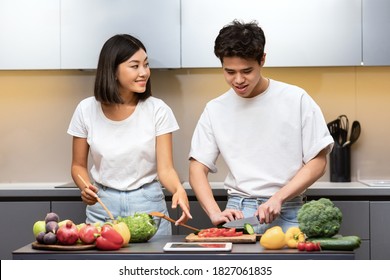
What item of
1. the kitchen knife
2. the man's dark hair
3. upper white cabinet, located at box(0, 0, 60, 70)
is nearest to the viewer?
the kitchen knife

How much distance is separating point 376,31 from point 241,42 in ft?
4.93

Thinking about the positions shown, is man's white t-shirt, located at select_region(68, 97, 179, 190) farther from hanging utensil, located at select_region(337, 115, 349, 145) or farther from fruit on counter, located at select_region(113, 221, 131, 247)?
hanging utensil, located at select_region(337, 115, 349, 145)

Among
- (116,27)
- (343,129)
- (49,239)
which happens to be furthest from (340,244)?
(116,27)

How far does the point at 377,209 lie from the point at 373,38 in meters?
0.94

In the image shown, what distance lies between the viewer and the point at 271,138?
3.12 metres

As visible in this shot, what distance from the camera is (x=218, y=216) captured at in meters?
2.94

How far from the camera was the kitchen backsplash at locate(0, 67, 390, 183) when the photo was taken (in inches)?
180

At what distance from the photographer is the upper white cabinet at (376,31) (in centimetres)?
418

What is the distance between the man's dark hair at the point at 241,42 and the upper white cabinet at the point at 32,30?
160cm

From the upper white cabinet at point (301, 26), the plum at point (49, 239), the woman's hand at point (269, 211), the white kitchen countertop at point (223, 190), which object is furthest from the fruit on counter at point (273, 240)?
the upper white cabinet at point (301, 26)

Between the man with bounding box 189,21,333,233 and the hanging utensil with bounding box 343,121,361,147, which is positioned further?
the hanging utensil with bounding box 343,121,361,147

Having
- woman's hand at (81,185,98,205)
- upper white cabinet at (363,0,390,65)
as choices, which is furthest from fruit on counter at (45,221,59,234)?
upper white cabinet at (363,0,390,65)

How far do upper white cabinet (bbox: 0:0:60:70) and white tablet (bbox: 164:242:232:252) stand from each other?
204 cm
